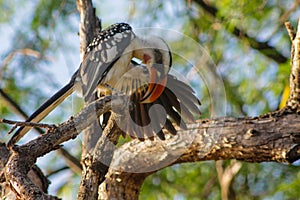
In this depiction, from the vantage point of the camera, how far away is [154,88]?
11.9ft

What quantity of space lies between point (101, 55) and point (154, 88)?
14.5 inches

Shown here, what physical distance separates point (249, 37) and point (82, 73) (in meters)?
2.27

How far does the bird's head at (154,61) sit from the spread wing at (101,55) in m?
0.12

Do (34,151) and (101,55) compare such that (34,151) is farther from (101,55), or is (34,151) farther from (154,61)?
(154,61)

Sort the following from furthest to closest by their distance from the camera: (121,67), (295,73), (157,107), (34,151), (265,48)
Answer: (265,48)
(121,67)
(157,107)
(295,73)
(34,151)

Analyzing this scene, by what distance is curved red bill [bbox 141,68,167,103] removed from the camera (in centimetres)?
358

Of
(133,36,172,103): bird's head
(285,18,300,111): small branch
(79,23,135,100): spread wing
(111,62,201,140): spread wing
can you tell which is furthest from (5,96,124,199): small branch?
(285,18,300,111): small branch

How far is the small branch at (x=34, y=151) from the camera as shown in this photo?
7.21ft

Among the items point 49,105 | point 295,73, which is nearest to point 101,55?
point 49,105

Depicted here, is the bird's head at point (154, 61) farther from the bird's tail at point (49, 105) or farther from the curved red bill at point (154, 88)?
the bird's tail at point (49, 105)

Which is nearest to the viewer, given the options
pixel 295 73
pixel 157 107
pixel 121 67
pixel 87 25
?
pixel 295 73

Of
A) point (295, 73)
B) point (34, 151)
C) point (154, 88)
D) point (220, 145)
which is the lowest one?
point (34, 151)

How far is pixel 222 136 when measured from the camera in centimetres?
329

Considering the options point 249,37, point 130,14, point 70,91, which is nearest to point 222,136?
point 70,91
